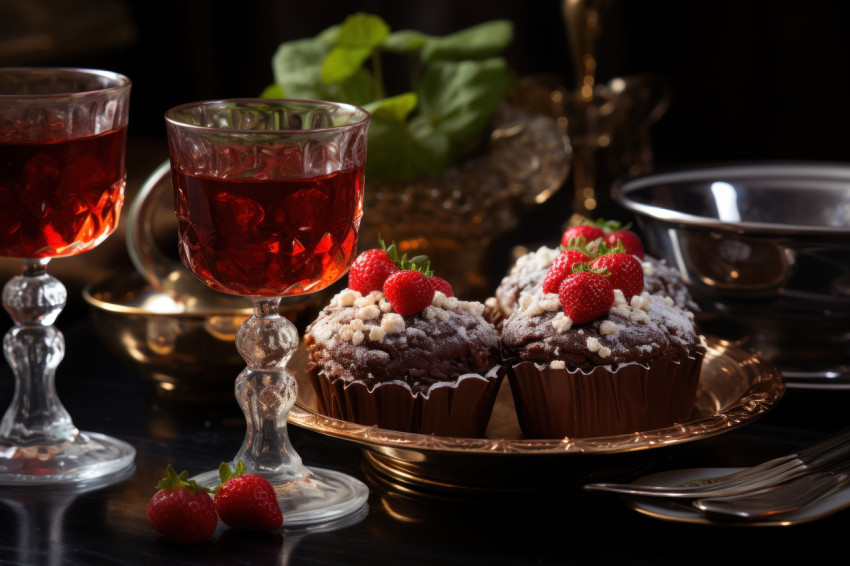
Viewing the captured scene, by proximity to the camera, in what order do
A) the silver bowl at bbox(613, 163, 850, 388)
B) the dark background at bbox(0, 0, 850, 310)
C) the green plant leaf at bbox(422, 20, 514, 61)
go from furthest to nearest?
the dark background at bbox(0, 0, 850, 310) < the green plant leaf at bbox(422, 20, 514, 61) < the silver bowl at bbox(613, 163, 850, 388)

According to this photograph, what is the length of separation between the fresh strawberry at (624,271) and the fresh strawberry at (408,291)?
0.22 metres

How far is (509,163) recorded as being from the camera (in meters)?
1.92

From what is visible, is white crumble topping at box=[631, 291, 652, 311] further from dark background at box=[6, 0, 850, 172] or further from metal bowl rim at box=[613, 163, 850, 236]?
dark background at box=[6, 0, 850, 172]

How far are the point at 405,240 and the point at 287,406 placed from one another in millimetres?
757

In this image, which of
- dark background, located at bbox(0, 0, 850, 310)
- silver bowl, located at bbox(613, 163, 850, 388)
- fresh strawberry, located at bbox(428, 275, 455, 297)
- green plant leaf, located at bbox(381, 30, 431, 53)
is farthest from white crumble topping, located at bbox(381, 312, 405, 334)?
dark background, located at bbox(0, 0, 850, 310)

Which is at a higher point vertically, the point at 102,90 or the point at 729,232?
the point at 102,90

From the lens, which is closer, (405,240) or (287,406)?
(287,406)

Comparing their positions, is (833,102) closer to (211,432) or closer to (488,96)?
(488,96)

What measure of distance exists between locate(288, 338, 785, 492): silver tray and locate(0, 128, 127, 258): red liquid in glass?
334mm

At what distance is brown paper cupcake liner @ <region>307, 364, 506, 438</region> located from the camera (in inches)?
49.6

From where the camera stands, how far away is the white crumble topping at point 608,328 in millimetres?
1292

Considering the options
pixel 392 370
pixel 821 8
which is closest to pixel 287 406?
pixel 392 370

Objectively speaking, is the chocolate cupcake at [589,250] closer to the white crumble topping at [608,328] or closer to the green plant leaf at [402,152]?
the white crumble topping at [608,328]

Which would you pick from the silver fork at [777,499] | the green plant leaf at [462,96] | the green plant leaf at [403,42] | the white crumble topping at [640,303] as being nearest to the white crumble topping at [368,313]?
the white crumble topping at [640,303]
